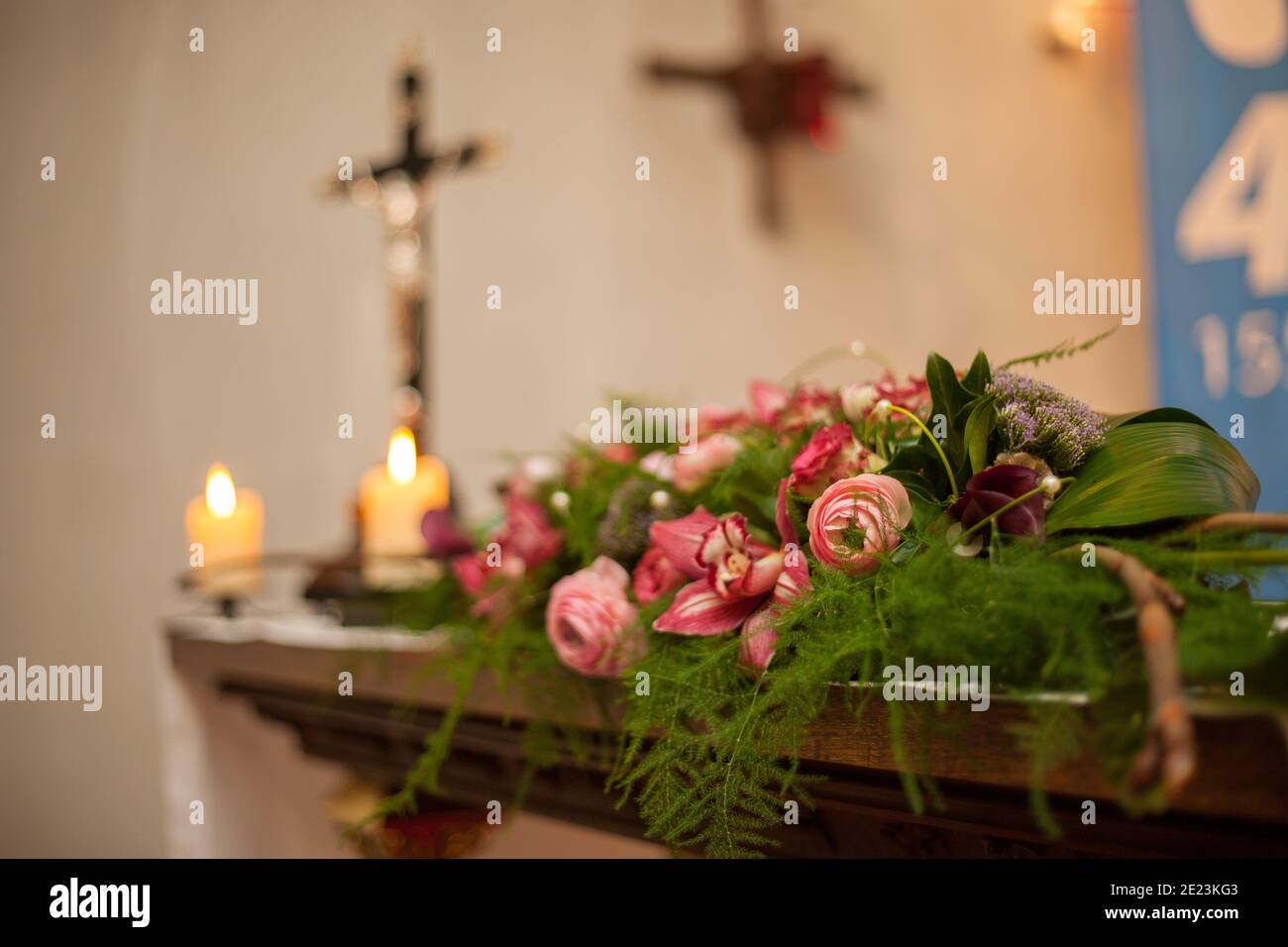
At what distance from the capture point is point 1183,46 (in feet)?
6.19

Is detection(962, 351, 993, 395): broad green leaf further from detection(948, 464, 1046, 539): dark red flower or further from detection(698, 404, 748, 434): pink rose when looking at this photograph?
detection(698, 404, 748, 434): pink rose

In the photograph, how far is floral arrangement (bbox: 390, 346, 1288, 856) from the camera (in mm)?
397

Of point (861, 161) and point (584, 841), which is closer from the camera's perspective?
point (584, 841)

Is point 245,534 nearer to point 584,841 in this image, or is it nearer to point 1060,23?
point 584,841

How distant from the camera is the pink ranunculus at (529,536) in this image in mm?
819

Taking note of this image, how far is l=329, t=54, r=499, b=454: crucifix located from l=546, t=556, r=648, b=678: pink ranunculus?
53.7 inches

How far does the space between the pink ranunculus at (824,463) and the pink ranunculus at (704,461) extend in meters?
0.11

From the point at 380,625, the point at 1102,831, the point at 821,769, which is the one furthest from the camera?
the point at 380,625

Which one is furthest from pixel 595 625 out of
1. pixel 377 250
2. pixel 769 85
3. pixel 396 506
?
pixel 769 85

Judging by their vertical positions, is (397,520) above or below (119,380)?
below

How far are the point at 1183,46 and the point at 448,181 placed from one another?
1597 millimetres

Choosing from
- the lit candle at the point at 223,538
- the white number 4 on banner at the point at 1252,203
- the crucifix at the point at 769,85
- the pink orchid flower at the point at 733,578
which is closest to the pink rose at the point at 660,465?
the pink orchid flower at the point at 733,578
